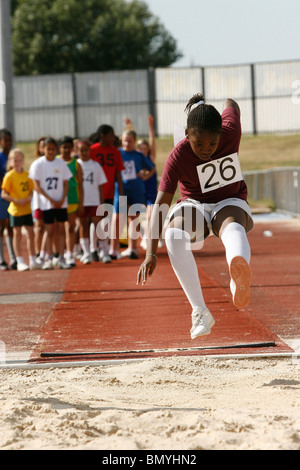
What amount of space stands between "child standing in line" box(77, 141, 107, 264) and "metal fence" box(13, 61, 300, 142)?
26064 millimetres

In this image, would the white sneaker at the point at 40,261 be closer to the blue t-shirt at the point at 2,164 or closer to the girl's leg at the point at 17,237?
the girl's leg at the point at 17,237

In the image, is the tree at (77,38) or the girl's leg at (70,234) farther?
the tree at (77,38)

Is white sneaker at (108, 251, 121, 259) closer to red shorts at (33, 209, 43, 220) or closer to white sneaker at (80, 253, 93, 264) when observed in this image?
white sneaker at (80, 253, 93, 264)

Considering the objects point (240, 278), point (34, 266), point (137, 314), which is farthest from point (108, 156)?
point (240, 278)

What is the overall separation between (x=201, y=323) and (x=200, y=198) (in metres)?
0.83

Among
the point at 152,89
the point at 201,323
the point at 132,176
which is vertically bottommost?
the point at 201,323

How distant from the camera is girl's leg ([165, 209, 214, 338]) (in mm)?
5113

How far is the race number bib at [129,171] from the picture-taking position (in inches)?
475

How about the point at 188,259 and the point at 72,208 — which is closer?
the point at 188,259

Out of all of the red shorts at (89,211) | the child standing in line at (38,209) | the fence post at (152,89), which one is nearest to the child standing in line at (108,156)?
the red shorts at (89,211)

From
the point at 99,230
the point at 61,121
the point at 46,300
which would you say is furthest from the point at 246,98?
the point at 46,300

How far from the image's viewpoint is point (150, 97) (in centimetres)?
3834

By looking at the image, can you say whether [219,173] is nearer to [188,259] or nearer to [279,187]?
[188,259]

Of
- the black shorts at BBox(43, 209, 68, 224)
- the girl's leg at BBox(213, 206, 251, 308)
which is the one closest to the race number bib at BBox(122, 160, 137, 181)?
the black shorts at BBox(43, 209, 68, 224)
